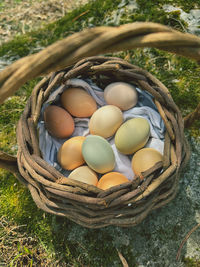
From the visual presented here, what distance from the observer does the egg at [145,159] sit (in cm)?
103

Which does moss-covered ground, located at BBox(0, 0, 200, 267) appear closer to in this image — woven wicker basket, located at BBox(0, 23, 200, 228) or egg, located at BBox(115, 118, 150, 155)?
woven wicker basket, located at BBox(0, 23, 200, 228)

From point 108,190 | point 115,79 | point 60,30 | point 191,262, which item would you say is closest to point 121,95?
point 115,79

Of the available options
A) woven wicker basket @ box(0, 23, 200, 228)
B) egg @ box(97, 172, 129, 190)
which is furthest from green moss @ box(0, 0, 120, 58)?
egg @ box(97, 172, 129, 190)

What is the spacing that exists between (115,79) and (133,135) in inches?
12.6

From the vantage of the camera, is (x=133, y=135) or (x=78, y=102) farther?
(x=78, y=102)

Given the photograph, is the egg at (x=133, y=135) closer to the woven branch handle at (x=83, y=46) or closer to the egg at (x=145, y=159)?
the egg at (x=145, y=159)

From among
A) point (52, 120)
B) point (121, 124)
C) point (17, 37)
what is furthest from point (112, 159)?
point (17, 37)

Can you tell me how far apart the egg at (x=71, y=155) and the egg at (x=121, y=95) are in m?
0.24

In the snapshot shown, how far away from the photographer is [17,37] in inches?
75.1

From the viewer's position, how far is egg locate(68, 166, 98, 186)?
106cm

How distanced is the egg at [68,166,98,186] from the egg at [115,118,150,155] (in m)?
0.16

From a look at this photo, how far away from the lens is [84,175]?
3.50ft

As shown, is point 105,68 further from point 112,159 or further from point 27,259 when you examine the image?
point 27,259

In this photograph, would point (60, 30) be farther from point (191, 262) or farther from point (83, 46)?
point (191, 262)
